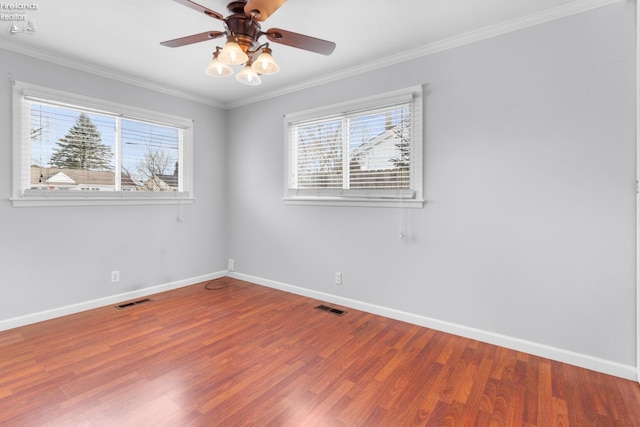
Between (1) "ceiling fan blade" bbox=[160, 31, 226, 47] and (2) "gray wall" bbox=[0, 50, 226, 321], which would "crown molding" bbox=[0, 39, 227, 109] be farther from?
(1) "ceiling fan blade" bbox=[160, 31, 226, 47]

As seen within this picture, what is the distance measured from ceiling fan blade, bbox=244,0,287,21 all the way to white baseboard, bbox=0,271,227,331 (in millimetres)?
3362

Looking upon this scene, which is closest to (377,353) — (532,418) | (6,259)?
(532,418)

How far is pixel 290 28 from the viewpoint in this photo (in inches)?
103

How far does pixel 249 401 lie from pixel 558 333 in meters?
2.32

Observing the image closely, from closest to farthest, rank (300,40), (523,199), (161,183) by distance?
1. (300,40)
2. (523,199)
3. (161,183)

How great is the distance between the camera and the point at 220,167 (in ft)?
15.4

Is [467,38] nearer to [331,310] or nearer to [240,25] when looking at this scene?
[240,25]

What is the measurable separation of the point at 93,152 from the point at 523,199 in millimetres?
4259

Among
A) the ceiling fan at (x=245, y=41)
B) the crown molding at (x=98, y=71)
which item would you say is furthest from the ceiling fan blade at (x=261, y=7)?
the crown molding at (x=98, y=71)

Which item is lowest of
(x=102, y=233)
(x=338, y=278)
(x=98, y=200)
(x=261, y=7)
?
(x=338, y=278)

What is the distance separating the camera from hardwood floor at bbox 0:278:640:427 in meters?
1.75

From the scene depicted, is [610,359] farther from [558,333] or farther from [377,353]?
[377,353]

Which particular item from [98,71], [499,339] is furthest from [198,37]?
[499,339]

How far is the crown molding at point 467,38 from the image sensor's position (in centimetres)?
226
